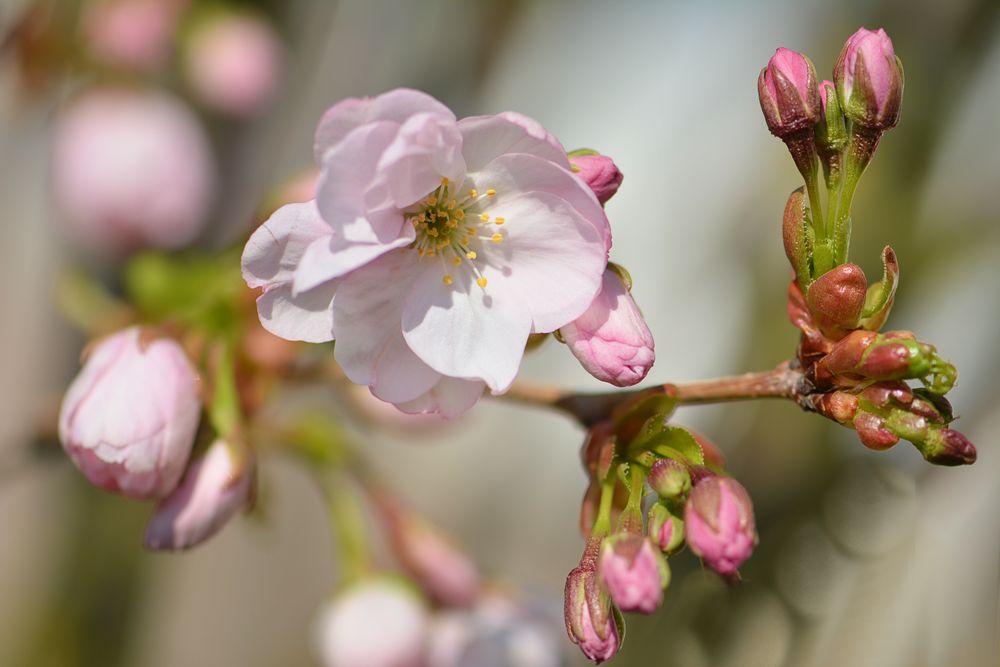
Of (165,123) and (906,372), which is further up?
Result: (906,372)

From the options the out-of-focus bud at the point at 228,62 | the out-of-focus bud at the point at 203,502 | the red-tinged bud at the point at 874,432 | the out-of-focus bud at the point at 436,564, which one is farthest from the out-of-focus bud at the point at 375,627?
the out-of-focus bud at the point at 228,62

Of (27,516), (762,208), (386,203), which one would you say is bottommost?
(27,516)

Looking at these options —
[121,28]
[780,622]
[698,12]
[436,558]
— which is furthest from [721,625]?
[698,12]

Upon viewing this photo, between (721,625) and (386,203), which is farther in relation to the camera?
(721,625)

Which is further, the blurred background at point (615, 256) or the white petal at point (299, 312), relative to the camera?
the blurred background at point (615, 256)

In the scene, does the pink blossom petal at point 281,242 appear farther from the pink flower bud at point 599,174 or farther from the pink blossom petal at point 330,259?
the pink flower bud at point 599,174

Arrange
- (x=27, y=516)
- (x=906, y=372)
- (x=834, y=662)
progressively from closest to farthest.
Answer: (x=906, y=372), (x=834, y=662), (x=27, y=516)

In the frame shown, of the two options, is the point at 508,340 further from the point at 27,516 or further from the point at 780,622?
the point at 27,516

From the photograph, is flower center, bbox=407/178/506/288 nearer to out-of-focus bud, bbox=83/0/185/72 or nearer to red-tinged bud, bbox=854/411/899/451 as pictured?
red-tinged bud, bbox=854/411/899/451
